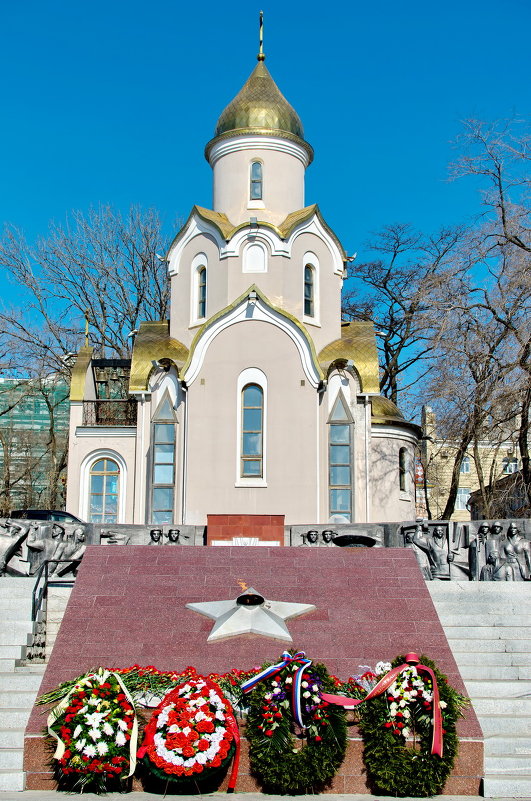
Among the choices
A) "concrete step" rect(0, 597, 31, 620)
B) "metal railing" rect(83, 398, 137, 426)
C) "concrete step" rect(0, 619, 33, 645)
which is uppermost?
"metal railing" rect(83, 398, 137, 426)

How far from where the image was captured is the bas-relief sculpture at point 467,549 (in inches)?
563

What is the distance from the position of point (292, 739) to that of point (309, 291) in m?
15.9

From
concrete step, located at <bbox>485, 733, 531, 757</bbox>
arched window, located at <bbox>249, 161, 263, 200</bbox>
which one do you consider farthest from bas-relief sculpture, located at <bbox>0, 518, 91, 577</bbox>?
arched window, located at <bbox>249, 161, 263, 200</bbox>

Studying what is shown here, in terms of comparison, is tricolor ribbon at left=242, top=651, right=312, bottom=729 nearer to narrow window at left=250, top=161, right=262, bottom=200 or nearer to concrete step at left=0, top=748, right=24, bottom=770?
concrete step at left=0, top=748, right=24, bottom=770

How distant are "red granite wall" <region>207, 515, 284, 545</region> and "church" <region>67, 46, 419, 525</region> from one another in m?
0.51

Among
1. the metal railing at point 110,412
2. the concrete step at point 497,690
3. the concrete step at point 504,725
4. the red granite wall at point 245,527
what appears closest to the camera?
the concrete step at point 504,725

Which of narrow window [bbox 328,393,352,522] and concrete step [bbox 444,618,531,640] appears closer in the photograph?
concrete step [bbox 444,618,531,640]

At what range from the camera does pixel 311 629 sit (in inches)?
417

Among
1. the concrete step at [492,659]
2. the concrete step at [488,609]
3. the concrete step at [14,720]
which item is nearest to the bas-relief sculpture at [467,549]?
the concrete step at [488,609]

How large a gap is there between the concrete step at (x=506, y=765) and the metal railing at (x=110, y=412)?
1642 cm

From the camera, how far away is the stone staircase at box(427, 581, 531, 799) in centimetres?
860

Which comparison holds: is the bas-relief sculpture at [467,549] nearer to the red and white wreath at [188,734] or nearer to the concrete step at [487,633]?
A: the concrete step at [487,633]

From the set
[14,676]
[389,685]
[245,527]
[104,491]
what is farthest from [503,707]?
[104,491]

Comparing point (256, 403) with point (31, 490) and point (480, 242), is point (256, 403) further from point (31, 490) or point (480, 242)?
point (31, 490)
